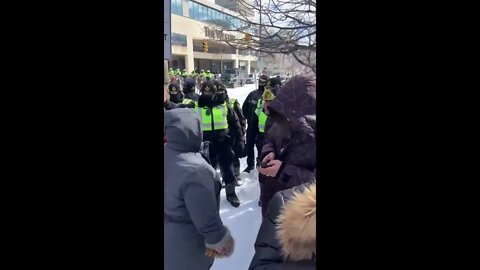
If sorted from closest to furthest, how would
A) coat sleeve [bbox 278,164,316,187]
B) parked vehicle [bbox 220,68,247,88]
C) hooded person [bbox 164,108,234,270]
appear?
hooded person [bbox 164,108,234,270]
coat sleeve [bbox 278,164,316,187]
parked vehicle [bbox 220,68,247,88]

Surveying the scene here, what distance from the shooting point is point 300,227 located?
1.17 metres

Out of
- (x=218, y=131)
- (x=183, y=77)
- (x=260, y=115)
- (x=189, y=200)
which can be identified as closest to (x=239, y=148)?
(x=260, y=115)

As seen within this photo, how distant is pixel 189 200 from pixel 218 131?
10.7ft

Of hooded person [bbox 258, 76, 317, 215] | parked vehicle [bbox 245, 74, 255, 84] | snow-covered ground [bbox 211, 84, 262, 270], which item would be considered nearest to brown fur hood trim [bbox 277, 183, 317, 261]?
hooded person [bbox 258, 76, 317, 215]

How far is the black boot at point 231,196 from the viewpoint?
15.2 feet

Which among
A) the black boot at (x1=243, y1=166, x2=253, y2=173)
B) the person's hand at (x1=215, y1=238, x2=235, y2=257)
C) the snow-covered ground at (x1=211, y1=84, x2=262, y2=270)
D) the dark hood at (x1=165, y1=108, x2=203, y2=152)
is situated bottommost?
the snow-covered ground at (x1=211, y1=84, x2=262, y2=270)

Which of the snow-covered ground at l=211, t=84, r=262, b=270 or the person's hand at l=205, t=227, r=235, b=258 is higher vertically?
the person's hand at l=205, t=227, r=235, b=258

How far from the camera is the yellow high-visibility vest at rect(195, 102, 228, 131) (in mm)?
4801

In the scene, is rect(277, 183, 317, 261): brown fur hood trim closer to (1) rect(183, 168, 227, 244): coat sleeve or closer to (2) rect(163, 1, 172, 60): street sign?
(1) rect(183, 168, 227, 244): coat sleeve

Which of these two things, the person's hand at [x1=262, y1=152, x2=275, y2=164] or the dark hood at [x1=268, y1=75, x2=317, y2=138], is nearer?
the dark hood at [x1=268, y1=75, x2=317, y2=138]

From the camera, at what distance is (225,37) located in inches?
197

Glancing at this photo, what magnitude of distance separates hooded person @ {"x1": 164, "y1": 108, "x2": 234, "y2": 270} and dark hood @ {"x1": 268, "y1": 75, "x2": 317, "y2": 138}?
460 mm
